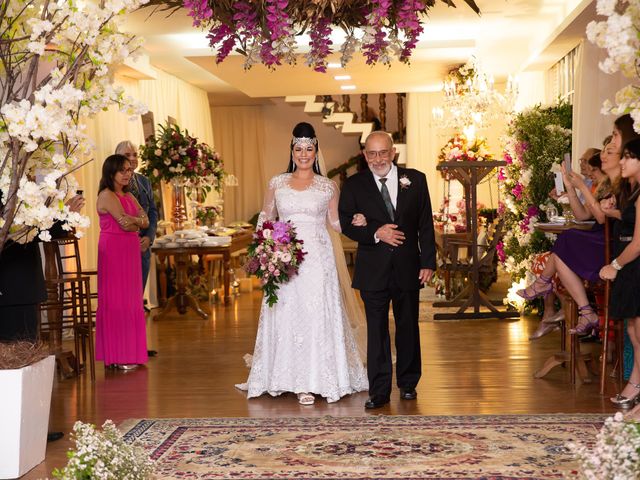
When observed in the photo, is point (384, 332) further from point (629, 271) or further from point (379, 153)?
point (629, 271)

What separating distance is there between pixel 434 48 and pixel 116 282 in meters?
5.42

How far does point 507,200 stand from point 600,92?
8.73 ft

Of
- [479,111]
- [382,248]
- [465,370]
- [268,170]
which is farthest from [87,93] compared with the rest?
[268,170]

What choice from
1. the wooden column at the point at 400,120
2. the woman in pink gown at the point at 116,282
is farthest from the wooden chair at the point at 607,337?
the wooden column at the point at 400,120

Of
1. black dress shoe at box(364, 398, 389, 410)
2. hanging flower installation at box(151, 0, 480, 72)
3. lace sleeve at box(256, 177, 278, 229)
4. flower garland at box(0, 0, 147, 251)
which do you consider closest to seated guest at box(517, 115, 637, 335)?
black dress shoe at box(364, 398, 389, 410)

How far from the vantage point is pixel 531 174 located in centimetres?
1012

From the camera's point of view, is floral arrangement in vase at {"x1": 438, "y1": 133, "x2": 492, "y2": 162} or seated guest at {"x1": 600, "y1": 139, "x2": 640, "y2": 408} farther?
floral arrangement in vase at {"x1": 438, "y1": 133, "x2": 492, "y2": 162}

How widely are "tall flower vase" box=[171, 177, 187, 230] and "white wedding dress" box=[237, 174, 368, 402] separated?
540 centimetres

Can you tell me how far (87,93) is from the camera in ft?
11.5

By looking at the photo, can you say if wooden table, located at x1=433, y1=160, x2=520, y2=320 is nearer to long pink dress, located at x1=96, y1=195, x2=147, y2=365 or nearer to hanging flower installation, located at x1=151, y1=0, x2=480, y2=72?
long pink dress, located at x1=96, y1=195, x2=147, y2=365

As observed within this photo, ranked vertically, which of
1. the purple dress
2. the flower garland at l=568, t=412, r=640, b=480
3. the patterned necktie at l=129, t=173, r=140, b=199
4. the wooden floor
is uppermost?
the patterned necktie at l=129, t=173, r=140, b=199

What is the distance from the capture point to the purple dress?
22.4 feet

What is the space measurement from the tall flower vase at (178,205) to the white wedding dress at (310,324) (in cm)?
540

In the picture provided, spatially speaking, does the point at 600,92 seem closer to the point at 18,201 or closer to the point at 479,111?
the point at 479,111
